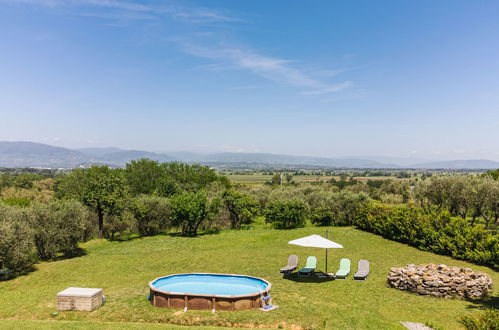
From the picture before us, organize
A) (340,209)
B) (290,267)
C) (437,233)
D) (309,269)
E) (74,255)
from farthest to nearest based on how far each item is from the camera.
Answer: (340,209), (74,255), (437,233), (290,267), (309,269)

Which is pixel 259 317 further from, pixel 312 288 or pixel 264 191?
pixel 264 191

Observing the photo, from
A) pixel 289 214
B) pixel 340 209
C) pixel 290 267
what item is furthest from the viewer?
pixel 340 209

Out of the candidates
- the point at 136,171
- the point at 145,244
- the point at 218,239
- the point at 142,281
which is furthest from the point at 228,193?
the point at 142,281

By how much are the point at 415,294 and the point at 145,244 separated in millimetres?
21737

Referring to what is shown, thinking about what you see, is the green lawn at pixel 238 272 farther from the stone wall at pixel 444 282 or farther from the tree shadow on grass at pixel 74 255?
the tree shadow on grass at pixel 74 255

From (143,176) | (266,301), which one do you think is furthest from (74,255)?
(143,176)

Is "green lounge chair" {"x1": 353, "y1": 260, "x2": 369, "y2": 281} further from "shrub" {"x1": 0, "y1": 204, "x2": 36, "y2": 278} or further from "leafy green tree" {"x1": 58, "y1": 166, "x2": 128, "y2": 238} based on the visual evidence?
"leafy green tree" {"x1": 58, "y1": 166, "x2": 128, "y2": 238}

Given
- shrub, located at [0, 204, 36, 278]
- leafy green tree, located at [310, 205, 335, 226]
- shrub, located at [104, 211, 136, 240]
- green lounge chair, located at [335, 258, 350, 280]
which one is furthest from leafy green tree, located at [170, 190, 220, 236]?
green lounge chair, located at [335, 258, 350, 280]

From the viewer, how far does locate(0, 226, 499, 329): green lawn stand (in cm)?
1120

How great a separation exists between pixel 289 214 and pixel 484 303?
77.7 ft

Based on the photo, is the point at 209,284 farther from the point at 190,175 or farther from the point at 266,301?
the point at 190,175

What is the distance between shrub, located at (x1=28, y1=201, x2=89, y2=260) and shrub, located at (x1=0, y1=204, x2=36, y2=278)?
1.96m

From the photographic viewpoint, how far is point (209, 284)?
600 inches

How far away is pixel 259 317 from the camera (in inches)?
442
